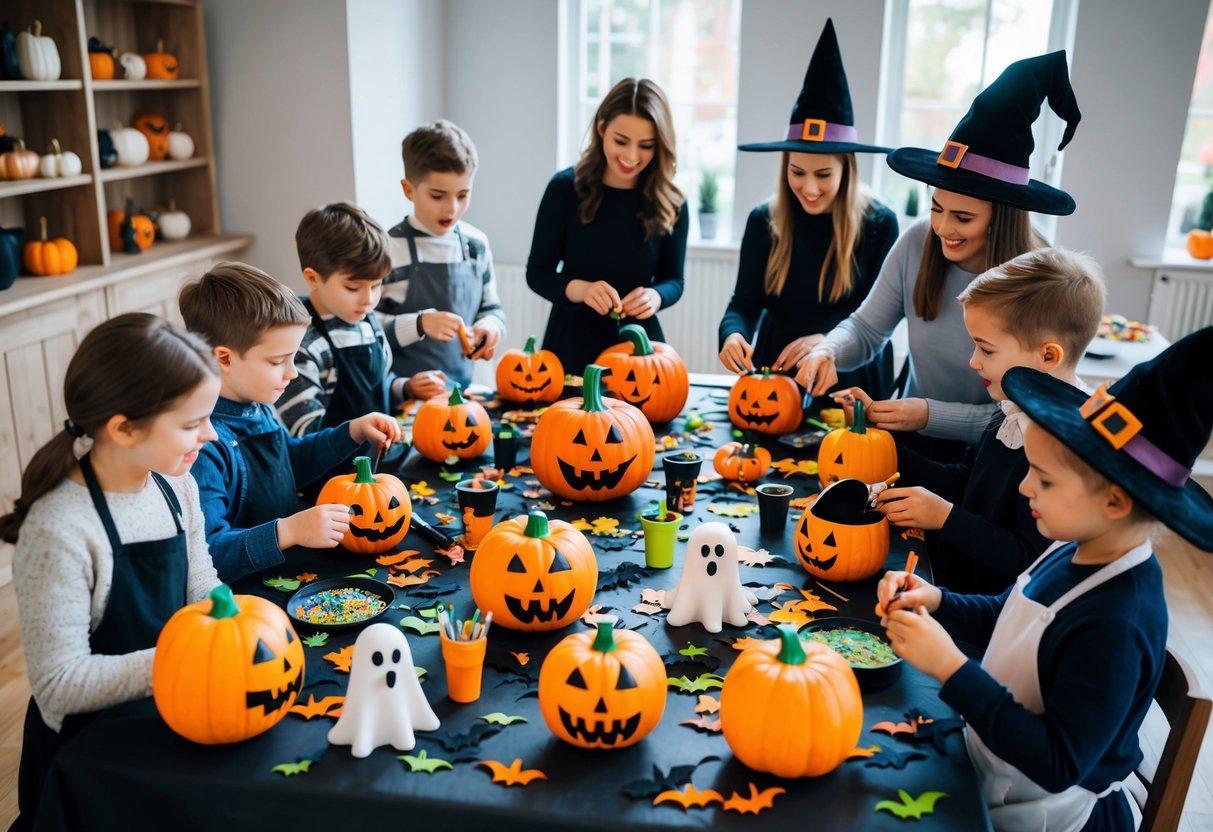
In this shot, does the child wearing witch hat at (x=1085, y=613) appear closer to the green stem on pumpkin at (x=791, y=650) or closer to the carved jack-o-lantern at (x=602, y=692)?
the green stem on pumpkin at (x=791, y=650)

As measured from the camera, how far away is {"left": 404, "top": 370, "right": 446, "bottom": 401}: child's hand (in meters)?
2.72

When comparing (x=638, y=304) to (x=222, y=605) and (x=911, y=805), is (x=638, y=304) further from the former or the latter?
(x=911, y=805)

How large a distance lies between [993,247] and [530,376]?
3.95 ft

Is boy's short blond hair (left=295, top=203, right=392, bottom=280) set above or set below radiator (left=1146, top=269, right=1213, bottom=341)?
above

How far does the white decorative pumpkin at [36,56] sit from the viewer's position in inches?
143

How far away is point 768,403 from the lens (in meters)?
2.56

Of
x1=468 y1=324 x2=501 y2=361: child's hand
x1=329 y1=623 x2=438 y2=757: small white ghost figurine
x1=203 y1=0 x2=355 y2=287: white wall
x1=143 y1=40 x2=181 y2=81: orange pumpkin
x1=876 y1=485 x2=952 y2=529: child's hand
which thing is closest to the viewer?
x1=329 y1=623 x2=438 y2=757: small white ghost figurine

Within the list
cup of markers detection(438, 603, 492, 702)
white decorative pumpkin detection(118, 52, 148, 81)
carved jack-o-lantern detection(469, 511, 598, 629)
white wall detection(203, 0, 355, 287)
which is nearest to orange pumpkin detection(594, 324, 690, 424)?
carved jack-o-lantern detection(469, 511, 598, 629)

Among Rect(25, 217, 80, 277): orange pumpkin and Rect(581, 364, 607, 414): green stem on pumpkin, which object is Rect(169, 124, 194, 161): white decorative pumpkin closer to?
Rect(25, 217, 80, 277): orange pumpkin

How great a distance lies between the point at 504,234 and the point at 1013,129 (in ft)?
12.2

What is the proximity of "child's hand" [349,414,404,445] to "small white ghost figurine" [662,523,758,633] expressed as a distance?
83cm

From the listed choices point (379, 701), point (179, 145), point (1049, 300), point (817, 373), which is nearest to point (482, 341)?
point (817, 373)

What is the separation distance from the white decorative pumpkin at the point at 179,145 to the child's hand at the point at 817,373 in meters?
3.33

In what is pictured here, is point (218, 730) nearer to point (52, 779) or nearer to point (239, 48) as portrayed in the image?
point (52, 779)
